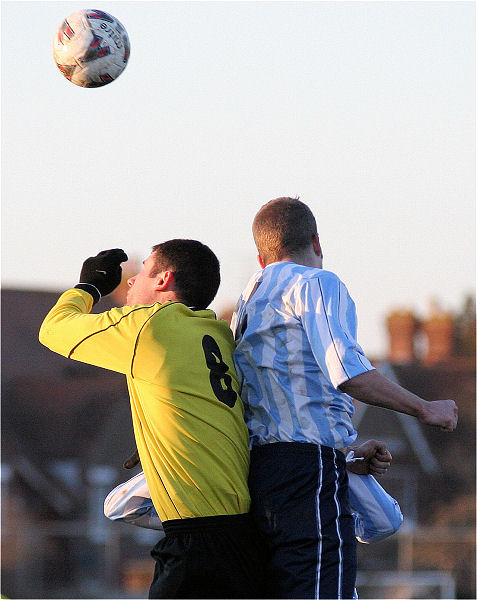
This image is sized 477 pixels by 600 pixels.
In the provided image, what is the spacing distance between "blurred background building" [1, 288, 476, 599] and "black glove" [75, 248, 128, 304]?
2226cm

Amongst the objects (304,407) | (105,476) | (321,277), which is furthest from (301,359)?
(105,476)

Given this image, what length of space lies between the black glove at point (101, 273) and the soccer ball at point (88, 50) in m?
1.53

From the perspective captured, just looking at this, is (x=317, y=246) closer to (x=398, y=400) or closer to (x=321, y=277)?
(x=321, y=277)

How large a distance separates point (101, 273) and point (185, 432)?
1066mm

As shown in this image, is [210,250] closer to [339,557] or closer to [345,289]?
[345,289]

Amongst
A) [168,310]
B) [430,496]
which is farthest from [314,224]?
[430,496]

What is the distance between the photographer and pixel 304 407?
490cm

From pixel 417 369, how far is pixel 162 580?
123 feet

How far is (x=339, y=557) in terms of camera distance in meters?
4.79

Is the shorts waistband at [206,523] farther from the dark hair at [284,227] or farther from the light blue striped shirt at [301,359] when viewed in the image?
the dark hair at [284,227]

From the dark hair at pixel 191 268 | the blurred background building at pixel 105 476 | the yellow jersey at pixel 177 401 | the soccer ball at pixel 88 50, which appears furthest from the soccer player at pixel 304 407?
the blurred background building at pixel 105 476

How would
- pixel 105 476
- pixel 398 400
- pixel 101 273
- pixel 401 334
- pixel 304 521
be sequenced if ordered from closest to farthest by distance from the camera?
pixel 398 400
pixel 304 521
pixel 101 273
pixel 105 476
pixel 401 334

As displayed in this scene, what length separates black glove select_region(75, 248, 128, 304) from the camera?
5.47 metres

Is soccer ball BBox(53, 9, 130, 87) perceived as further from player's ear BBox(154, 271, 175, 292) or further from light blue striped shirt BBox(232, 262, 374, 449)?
light blue striped shirt BBox(232, 262, 374, 449)
